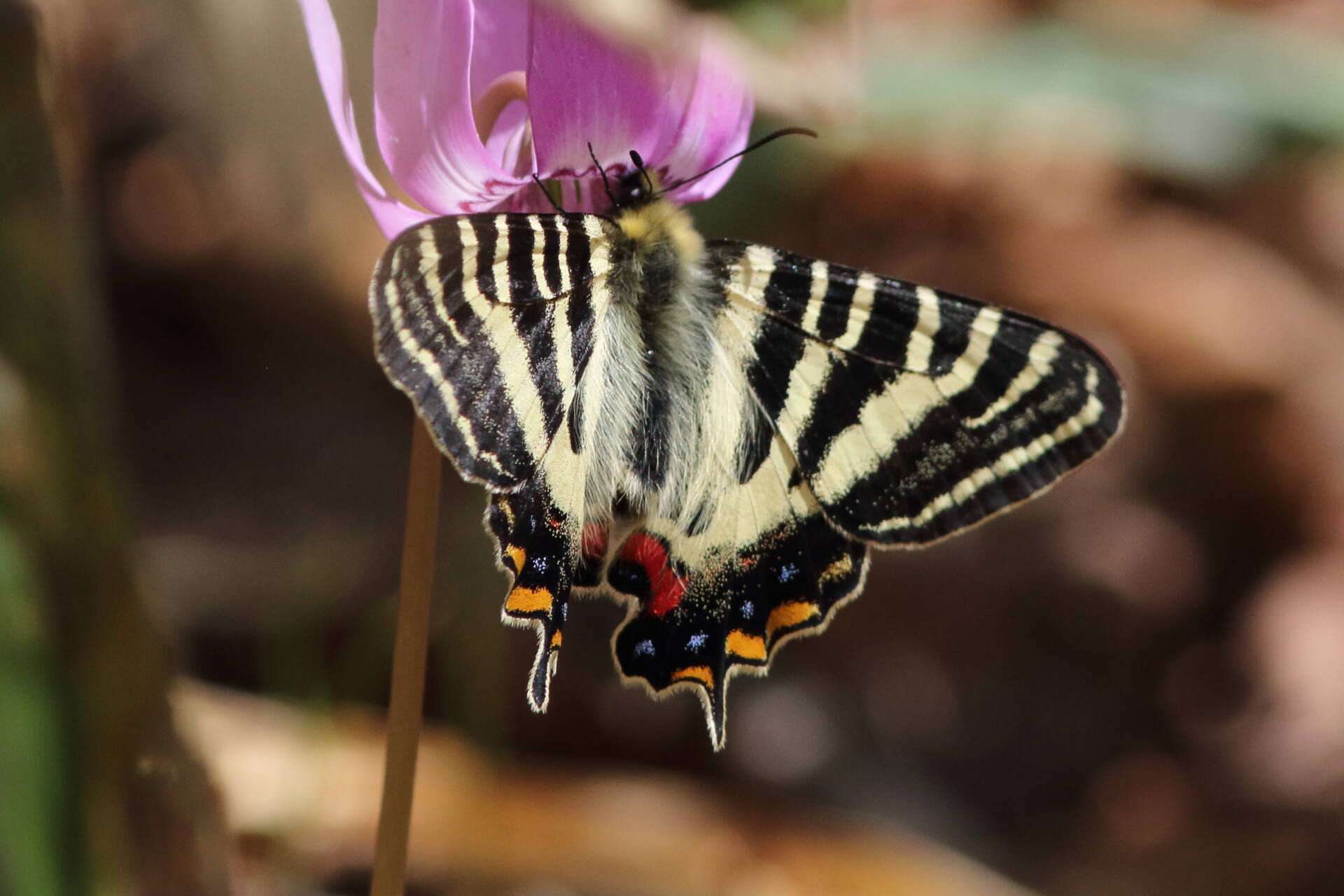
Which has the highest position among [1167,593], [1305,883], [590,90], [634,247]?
[590,90]

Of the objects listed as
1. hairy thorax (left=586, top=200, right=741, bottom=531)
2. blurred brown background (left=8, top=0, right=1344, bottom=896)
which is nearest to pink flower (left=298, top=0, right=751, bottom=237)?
hairy thorax (left=586, top=200, right=741, bottom=531)

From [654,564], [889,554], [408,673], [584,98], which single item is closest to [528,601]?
[408,673]

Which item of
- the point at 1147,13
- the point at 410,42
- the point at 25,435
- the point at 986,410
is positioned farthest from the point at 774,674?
the point at 1147,13

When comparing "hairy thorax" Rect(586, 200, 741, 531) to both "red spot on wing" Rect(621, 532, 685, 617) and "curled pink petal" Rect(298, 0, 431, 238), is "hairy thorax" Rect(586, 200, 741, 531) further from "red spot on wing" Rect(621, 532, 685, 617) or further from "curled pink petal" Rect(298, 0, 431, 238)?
"curled pink petal" Rect(298, 0, 431, 238)

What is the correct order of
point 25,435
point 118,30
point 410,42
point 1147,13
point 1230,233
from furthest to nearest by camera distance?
point 1147,13 < point 1230,233 < point 118,30 < point 25,435 < point 410,42

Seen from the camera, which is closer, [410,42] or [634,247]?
[410,42]

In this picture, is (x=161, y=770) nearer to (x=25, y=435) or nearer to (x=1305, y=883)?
(x=25, y=435)

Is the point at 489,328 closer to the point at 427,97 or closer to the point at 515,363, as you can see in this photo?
the point at 515,363
